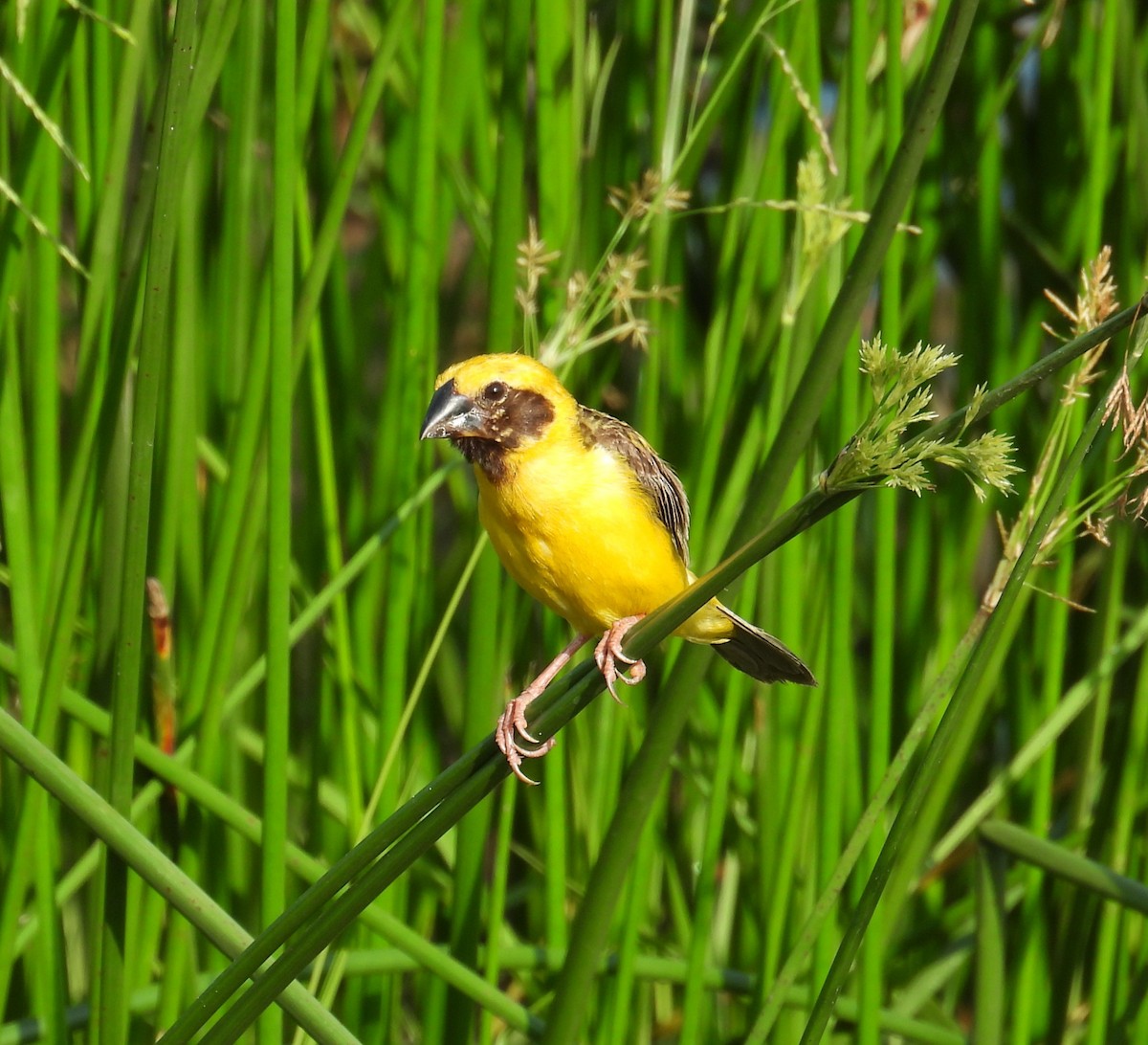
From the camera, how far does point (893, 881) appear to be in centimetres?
216

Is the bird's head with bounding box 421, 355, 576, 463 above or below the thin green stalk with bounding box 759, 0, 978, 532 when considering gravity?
below

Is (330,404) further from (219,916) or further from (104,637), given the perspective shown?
(219,916)

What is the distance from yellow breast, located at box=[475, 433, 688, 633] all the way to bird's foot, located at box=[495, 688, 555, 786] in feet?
0.53

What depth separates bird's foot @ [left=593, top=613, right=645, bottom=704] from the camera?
4.36 ft

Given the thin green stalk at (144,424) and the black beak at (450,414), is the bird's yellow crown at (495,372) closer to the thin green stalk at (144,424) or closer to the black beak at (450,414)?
the black beak at (450,414)

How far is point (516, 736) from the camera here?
68.7 inches

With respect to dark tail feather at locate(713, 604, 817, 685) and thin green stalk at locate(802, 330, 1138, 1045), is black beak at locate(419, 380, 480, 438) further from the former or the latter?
→ thin green stalk at locate(802, 330, 1138, 1045)

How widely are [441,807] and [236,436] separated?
666 mm

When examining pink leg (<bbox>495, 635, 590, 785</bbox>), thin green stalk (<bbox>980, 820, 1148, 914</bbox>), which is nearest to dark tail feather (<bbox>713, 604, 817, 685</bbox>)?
pink leg (<bbox>495, 635, 590, 785</bbox>)

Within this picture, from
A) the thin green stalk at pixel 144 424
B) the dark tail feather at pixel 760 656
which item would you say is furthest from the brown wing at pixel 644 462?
the thin green stalk at pixel 144 424

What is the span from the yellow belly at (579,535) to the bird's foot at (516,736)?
0.54 ft

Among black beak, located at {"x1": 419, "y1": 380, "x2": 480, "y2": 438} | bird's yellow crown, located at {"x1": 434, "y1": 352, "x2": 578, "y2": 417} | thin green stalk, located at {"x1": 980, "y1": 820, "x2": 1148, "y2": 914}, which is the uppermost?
bird's yellow crown, located at {"x1": 434, "y1": 352, "x2": 578, "y2": 417}

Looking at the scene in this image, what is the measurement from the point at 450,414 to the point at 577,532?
25 centimetres

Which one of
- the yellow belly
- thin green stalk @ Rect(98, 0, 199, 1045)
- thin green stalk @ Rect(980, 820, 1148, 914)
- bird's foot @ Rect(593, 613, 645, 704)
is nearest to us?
thin green stalk @ Rect(98, 0, 199, 1045)
